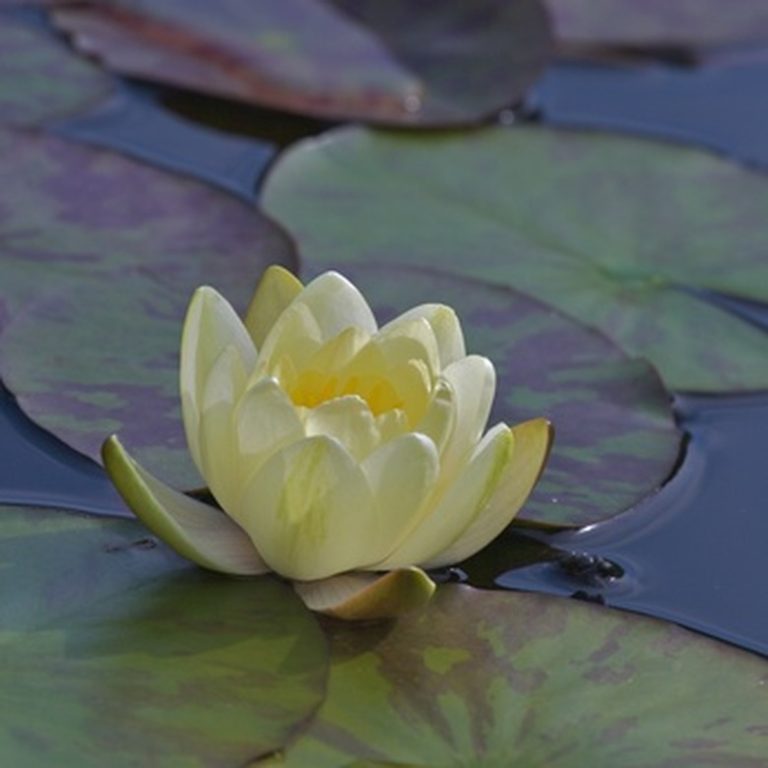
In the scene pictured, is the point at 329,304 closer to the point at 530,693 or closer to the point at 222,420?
the point at 222,420

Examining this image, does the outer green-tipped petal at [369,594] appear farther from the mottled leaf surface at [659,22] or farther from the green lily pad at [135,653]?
the mottled leaf surface at [659,22]

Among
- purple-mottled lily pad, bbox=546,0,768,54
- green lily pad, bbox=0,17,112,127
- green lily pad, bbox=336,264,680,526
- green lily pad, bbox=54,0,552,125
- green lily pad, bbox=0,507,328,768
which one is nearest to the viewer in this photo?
green lily pad, bbox=0,507,328,768

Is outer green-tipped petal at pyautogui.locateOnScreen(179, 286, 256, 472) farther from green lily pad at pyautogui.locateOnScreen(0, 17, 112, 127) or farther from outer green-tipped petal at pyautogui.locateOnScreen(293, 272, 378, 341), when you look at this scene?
green lily pad at pyautogui.locateOnScreen(0, 17, 112, 127)

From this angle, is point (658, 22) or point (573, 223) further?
point (658, 22)

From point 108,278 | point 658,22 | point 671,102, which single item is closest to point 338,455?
point 108,278

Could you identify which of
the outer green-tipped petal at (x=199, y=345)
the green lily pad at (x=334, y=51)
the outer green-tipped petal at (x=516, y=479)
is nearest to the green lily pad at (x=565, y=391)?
the outer green-tipped petal at (x=516, y=479)

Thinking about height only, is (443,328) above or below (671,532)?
above

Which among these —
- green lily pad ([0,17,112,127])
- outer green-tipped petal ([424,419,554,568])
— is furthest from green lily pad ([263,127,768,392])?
outer green-tipped petal ([424,419,554,568])

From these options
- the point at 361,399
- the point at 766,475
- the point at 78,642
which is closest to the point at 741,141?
the point at 766,475
